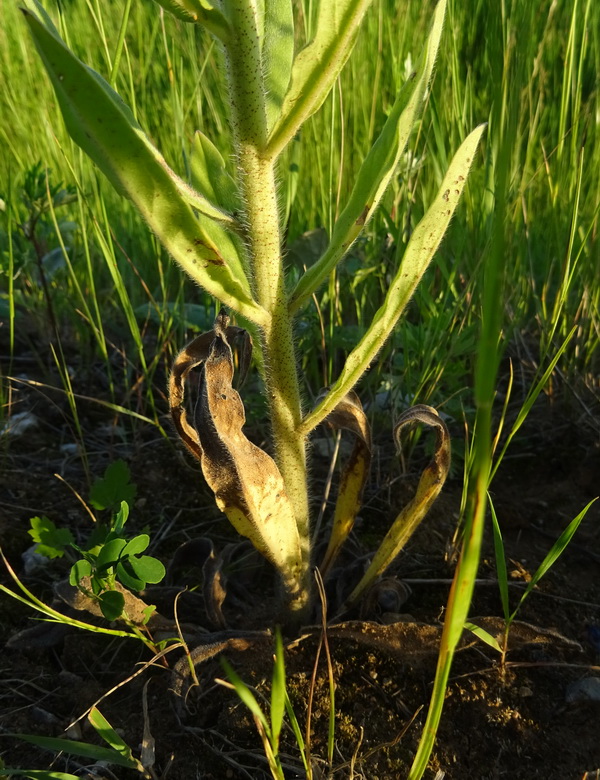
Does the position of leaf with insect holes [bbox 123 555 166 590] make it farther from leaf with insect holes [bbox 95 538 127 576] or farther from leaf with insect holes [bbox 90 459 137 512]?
leaf with insect holes [bbox 90 459 137 512]

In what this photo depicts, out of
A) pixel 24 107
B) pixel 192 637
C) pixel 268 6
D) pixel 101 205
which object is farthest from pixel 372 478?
pixel 24 107

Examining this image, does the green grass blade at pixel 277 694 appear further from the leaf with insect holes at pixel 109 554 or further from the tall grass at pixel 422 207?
the tall grass at pixel 422 207

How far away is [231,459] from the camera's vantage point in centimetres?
87

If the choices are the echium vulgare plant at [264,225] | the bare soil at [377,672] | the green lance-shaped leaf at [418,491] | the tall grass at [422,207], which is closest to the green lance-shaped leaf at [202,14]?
the echium vulgare plant at [264,225]

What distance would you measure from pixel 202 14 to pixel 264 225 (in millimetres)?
243

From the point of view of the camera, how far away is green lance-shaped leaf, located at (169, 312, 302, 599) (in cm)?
86

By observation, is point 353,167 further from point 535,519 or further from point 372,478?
point 535,519

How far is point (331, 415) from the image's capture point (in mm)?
1056

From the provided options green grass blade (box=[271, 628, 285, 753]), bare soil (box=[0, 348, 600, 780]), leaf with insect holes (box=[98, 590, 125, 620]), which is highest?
green grass blade (box=[271, 628, 285, 753])

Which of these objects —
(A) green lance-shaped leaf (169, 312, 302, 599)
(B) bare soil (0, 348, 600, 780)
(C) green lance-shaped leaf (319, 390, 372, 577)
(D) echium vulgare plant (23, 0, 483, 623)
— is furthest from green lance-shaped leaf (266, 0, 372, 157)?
(B) bare soil (0, 348, 600, 780)

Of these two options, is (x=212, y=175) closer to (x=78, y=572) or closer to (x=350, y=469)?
(x=350, y=469)

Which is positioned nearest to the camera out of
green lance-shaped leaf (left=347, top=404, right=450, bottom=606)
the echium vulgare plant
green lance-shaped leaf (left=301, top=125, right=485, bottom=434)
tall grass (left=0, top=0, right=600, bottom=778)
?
the echium vulgare plant

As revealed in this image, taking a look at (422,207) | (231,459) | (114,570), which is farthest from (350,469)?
(422,207)

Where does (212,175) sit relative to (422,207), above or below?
above
